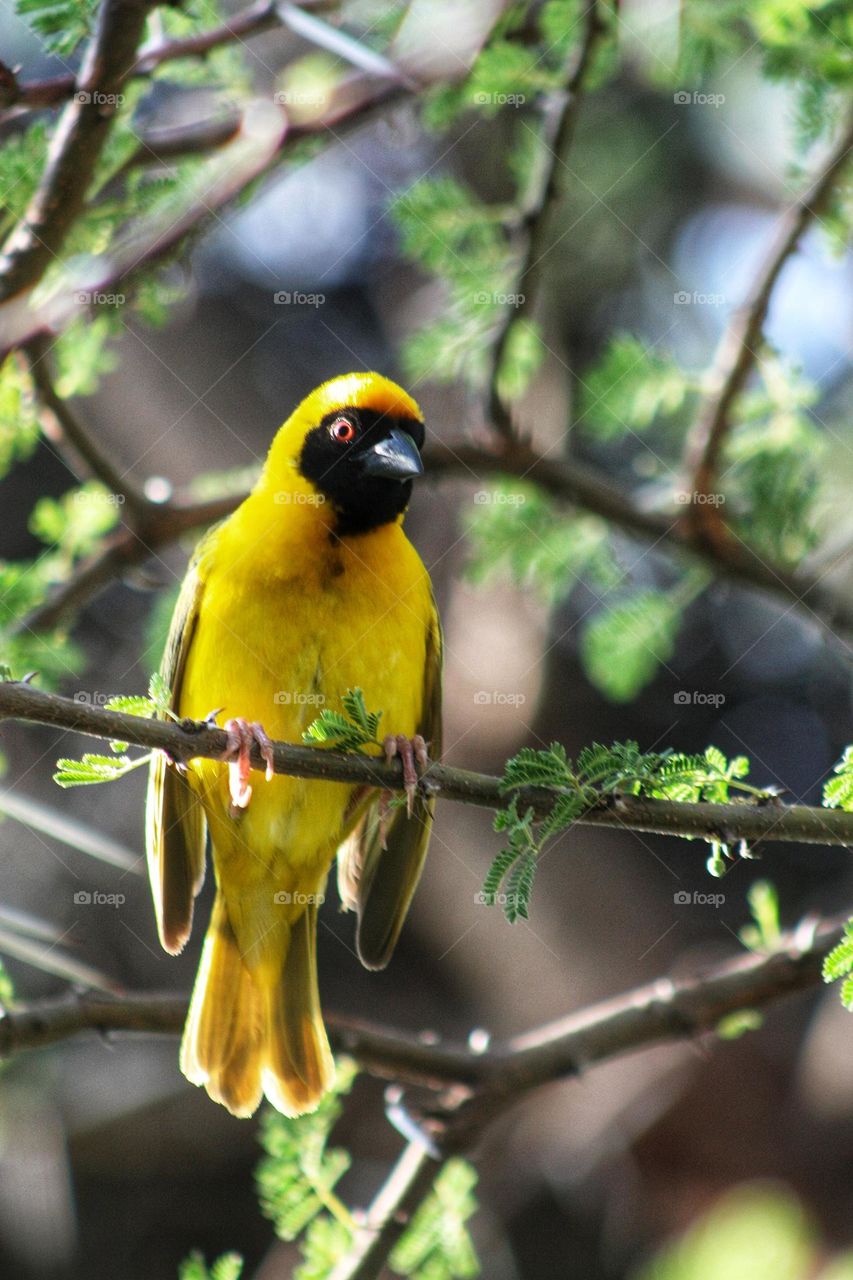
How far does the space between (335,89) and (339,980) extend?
344 centimetres

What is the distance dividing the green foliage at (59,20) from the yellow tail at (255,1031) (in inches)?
87.4

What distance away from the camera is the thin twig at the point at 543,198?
3.44m

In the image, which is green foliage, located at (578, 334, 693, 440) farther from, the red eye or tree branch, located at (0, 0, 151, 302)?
tree branch, located at (0, 0, 151, 302)

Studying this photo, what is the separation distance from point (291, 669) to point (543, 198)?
1476mm

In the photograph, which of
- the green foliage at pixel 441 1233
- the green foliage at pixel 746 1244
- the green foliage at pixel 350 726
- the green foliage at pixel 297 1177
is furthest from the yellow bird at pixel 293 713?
the green foliage at pixel 746 1244

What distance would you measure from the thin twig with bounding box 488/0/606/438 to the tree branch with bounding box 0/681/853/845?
1.81 metres

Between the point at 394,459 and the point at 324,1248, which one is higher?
the point at 394,459

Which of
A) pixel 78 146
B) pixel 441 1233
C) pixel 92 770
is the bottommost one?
pixel 441 1233

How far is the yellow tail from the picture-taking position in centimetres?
348

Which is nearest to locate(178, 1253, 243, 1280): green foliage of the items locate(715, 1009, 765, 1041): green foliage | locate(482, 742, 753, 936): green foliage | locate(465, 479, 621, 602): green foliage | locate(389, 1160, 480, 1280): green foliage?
locate(389, 1160, 480, 1280): green foliage

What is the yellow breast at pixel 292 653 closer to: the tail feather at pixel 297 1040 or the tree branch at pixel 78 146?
the tail feather at pixel 297 1040

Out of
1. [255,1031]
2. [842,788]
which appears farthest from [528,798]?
[255,1031]

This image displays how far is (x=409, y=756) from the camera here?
2.61 metres

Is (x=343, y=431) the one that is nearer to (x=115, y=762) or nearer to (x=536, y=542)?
(x=536, y=542)
